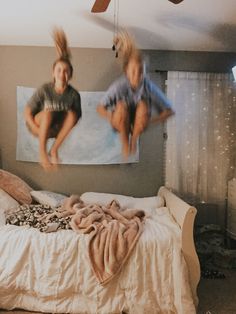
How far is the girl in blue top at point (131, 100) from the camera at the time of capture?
8.59 ft

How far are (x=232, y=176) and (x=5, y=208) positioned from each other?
2.14 metres

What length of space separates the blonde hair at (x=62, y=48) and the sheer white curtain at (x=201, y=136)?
0.99 m

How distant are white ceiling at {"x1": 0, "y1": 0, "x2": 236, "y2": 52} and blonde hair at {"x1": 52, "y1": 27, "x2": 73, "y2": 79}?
0.05 meters

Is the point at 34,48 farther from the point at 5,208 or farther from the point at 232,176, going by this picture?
the point at 232,176

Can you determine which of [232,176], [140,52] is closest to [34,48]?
[140,52]

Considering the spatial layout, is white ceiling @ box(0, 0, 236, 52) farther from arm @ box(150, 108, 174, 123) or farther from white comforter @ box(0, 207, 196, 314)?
white comforter @ box(0, 207, 196, 314)

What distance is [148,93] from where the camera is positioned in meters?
2.66

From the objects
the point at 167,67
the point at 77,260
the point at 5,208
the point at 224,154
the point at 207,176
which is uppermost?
the point at 167,67

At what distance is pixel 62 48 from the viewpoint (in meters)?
2.63

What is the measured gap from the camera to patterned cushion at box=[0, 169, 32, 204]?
2521 mm

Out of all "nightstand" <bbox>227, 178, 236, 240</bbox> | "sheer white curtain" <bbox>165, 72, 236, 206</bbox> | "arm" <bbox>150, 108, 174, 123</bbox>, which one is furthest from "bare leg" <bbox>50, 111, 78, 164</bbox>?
"nightstand" <bbox>227, 178, 236, 240</bbox>

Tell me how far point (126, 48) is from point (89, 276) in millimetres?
1968

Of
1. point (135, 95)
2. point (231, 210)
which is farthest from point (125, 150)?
point (231, 210)

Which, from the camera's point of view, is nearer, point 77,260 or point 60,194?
point 77,260
